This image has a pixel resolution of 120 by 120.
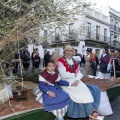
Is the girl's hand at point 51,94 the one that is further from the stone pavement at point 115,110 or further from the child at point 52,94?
the stone pavement at point 115,110

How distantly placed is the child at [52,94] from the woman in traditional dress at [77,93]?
0.22 m

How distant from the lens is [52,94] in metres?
4.02

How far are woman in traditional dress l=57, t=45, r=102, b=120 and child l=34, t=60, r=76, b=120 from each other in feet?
0.72

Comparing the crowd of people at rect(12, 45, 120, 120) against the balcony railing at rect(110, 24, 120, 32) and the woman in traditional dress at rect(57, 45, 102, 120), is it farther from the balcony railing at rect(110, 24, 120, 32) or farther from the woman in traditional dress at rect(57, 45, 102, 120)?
the balcony railing at rect(110, 24, 120, 32)

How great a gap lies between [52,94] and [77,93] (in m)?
0.61

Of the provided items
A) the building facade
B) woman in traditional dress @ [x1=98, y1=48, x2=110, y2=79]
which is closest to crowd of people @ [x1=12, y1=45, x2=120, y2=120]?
woman in traditional dress @ [x1=98, y1=48, x2=110, y2=79]

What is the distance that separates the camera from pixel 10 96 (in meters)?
4.12

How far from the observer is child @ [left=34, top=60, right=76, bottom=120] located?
3971 millimetres

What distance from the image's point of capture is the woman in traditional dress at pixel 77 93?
435 cm

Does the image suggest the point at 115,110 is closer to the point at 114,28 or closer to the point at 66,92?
the point at 66,92

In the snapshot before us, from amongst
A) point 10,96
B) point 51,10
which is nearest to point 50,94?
point 10,96

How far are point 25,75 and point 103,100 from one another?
2.68 m

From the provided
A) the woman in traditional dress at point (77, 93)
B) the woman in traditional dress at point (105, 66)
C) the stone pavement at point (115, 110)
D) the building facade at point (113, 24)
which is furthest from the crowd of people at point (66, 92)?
the building facade at point (113, 24)

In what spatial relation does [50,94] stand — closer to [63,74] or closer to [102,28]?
[63,74]
